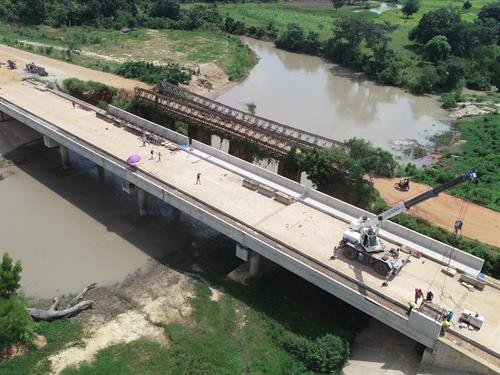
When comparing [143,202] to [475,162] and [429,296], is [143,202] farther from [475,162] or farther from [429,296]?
[475,162]

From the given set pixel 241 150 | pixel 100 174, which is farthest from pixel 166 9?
pixel 241 150

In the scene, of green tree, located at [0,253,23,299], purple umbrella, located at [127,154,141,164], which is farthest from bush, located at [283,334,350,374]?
purple umbrella, located at [127,154,141,164]

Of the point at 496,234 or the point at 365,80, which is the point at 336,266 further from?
the point at 365,80

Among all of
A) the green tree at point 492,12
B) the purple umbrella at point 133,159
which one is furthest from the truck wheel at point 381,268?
the green tree at point 492,12

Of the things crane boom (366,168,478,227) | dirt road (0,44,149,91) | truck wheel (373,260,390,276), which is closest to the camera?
crane boom (366,168,478,227)

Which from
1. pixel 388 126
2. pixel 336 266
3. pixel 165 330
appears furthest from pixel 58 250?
pixel 388 126

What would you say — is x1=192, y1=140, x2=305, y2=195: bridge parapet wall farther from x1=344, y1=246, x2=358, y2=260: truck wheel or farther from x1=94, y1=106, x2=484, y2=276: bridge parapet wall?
x1=344, y1=246, x2=358, y2=260: truck wheel


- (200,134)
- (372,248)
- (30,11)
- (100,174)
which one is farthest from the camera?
(30,11)
